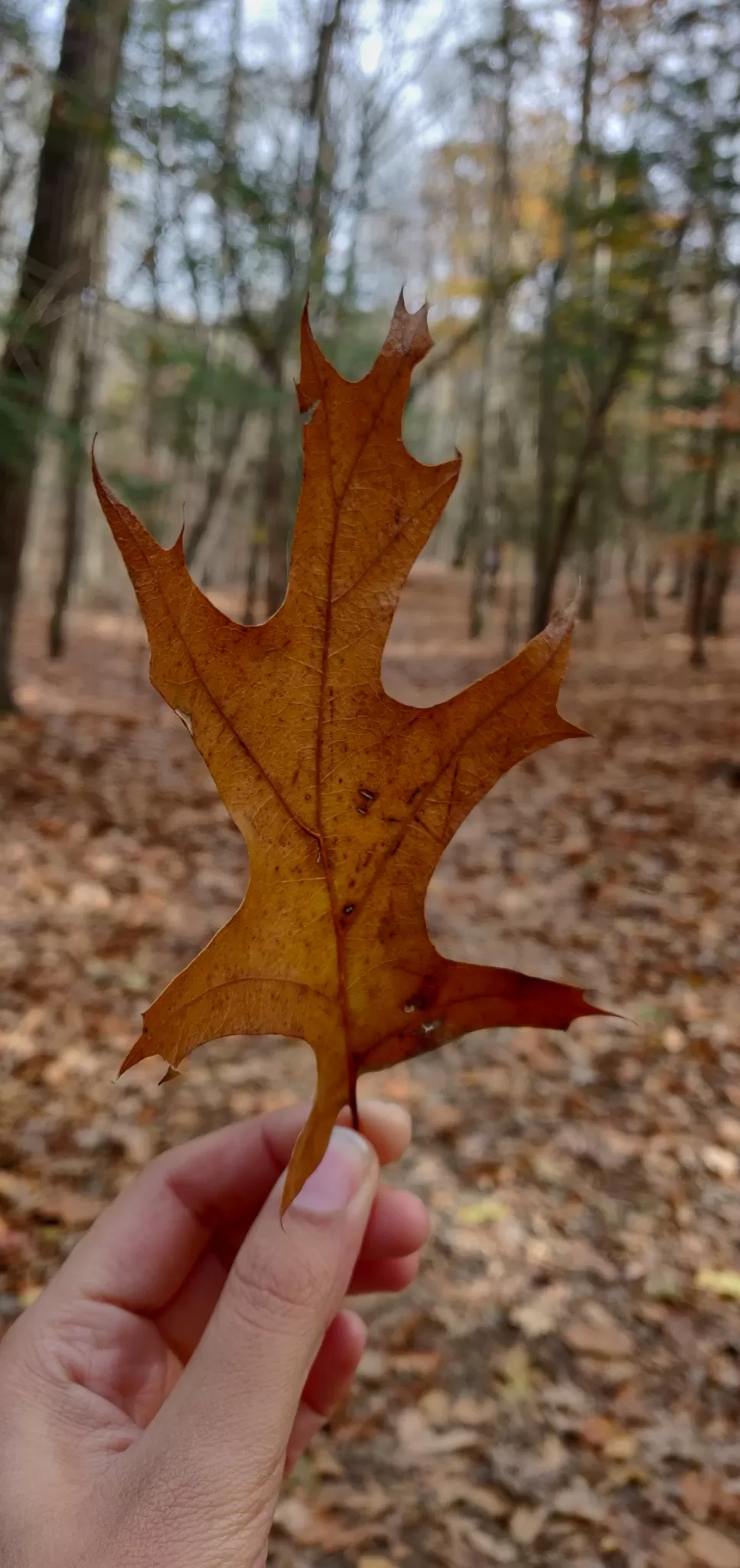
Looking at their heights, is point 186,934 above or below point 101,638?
below

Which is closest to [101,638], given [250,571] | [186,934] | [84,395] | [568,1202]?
[250,571]

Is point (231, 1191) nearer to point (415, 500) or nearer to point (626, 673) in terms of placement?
point (415, 500)

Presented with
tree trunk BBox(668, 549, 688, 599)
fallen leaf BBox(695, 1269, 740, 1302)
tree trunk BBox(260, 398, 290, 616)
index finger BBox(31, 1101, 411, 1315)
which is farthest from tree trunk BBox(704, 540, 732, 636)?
index finger BBox(31, 1101, 411, 1315)

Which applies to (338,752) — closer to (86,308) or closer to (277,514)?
(86,308)

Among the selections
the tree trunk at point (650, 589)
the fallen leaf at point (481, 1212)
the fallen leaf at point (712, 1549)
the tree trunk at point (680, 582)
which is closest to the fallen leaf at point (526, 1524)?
the fallen leaf at point (712, 1549)

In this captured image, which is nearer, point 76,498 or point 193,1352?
point 193,1352

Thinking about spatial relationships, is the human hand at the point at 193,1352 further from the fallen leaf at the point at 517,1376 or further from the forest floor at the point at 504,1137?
the fallen leaf at the point at 517,1376

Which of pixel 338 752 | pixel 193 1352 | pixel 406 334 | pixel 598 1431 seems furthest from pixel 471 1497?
pixel 406 334
